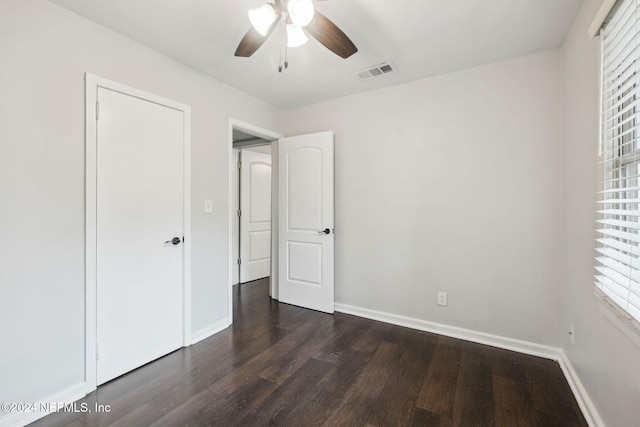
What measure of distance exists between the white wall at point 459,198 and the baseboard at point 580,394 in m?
0.21

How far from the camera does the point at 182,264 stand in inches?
94.1

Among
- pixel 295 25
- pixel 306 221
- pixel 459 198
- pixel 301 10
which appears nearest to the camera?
pixel 301 10

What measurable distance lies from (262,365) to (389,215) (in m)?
1.80

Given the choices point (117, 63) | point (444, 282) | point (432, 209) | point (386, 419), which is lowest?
point (386, 419)

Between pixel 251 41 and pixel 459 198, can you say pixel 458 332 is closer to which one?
pixel 459 198

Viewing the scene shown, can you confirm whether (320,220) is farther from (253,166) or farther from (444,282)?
(253,166)

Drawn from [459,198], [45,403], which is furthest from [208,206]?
[459,198]

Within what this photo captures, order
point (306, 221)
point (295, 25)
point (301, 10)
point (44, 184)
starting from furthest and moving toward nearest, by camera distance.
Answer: point (306, 221) → point (44, 184) → point (295, 25) → point (301, 10)

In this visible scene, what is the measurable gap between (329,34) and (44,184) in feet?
6.15

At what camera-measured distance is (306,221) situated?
3281 millimetres

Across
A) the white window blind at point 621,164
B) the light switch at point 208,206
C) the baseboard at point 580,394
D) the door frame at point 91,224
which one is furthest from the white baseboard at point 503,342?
the door frame at point 91,224

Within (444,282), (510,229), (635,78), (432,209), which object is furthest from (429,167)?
(635,78)

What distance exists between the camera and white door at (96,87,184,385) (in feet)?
6.26

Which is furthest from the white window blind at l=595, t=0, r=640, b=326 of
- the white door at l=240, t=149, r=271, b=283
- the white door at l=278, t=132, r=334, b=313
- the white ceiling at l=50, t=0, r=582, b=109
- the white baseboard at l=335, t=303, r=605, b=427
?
the white door at l=240, t=149, r=271, b=283
